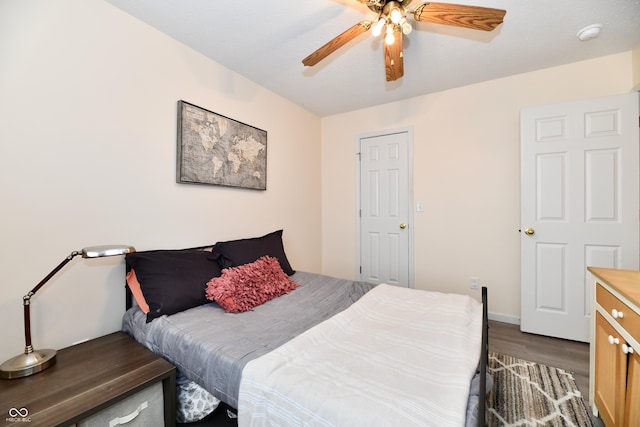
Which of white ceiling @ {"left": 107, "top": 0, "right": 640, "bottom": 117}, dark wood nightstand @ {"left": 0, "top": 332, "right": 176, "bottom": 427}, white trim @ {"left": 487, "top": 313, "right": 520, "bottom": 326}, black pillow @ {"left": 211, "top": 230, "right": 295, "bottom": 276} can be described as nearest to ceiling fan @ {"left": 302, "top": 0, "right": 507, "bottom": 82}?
white ceiling @ {"left": 107, "top": 0, "right": 640, "bottom": 117}

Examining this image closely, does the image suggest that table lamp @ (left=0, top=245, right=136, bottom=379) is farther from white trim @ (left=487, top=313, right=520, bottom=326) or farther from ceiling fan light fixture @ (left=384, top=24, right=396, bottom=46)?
white trim @ (left=487, top=313, right=520, bottom=326)

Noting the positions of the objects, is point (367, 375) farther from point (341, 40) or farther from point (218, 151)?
point (218, 151)

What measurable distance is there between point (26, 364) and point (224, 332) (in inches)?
32.9

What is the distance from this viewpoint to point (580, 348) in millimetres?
2270

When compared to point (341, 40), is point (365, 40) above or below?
above

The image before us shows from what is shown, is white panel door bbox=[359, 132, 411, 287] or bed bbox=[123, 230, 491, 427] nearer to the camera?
bed bbox=[123, 230, 491, 427]

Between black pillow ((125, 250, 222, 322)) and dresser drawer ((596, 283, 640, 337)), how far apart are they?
7.15 feet

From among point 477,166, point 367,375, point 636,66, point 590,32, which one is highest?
point 590,32

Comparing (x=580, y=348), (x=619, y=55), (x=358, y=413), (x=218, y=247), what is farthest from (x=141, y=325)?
(x=619, y=55)

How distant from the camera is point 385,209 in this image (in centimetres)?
343

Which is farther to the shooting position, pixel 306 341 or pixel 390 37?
pixel 390 37

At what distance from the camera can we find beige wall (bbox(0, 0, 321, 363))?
137cm

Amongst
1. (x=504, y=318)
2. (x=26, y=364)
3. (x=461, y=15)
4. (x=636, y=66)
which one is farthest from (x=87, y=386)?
(x=636, y=66)

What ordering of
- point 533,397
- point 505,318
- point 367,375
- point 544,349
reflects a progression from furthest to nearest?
1. point 505,318
2. point 544,349
3. point 533,397
4. point 367,375
